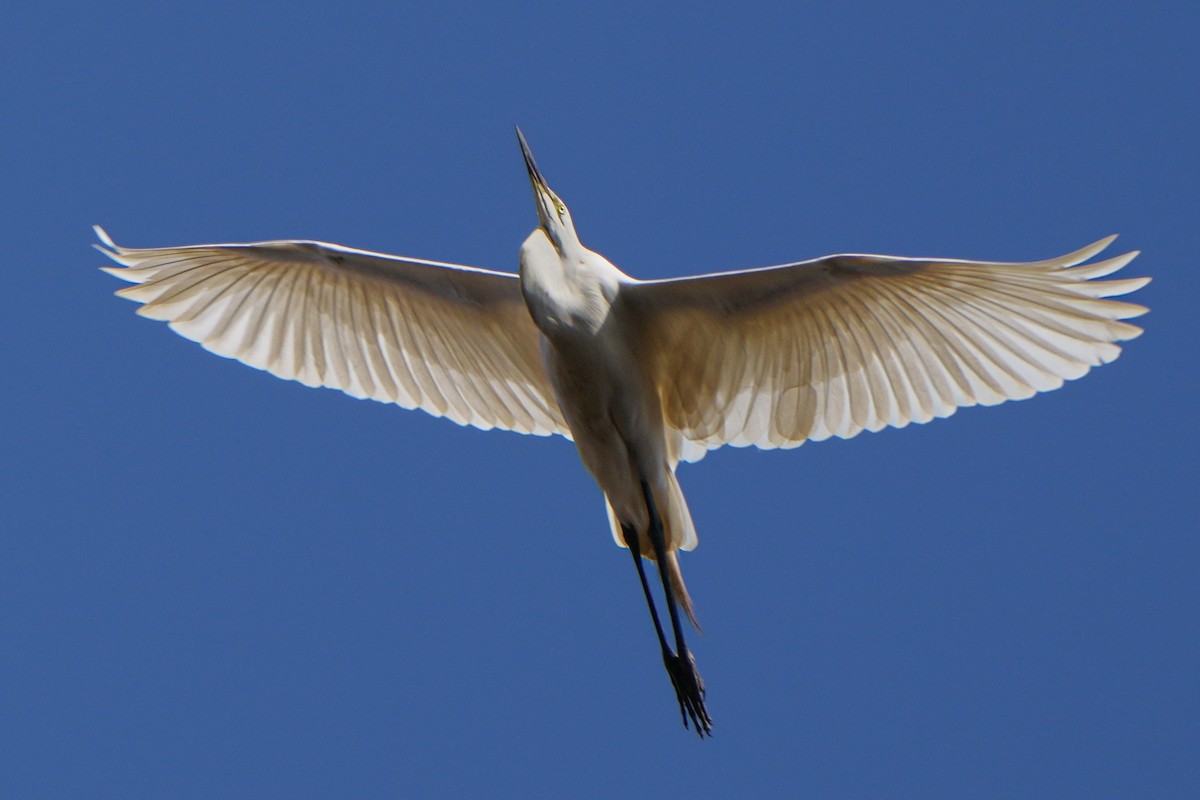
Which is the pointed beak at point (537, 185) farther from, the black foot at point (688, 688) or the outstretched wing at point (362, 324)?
the black foot at point (688, 688)

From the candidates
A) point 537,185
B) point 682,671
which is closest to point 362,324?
point 537,185

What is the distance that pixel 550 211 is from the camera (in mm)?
7754

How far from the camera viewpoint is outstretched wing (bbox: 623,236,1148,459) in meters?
7.37

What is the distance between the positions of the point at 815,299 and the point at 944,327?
0.60 metres

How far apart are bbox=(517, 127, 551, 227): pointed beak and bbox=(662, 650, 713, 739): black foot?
7.34 ft

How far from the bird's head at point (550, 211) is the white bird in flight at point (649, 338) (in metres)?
0.01

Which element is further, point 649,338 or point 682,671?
point 682,671

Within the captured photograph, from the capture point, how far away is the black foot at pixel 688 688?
8.36 m

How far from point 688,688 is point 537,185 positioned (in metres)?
2.53

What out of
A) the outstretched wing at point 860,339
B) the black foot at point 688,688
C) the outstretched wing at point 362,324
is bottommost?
the black foot at point 688,688

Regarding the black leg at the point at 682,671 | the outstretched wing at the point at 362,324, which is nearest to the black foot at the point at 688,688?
the black leg at the point at 682,671

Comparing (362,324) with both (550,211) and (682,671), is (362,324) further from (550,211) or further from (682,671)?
(682,671)

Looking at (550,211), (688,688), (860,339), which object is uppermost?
(550,211)

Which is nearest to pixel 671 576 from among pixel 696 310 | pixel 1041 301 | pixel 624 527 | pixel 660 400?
pixel 624 527
